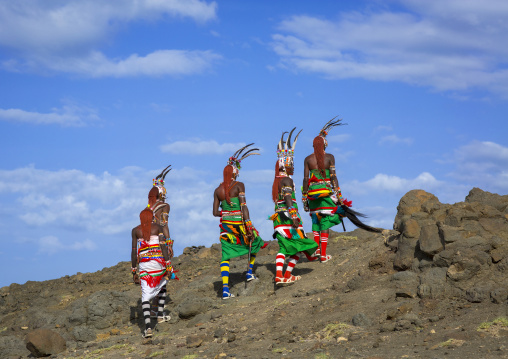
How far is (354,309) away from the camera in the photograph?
1131 centimetres

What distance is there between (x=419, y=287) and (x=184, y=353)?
161 inches

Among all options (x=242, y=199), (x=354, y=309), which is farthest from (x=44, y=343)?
(x=354, y=309)

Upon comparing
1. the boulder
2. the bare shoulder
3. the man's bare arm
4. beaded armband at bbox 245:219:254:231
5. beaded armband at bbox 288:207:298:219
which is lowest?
the boulder

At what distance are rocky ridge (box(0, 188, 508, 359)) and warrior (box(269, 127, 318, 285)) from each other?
1.48 feet

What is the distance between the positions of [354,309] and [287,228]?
3183 millimetres

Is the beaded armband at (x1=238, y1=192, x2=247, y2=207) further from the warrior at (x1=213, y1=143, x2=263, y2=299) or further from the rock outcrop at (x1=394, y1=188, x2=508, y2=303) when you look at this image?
the rock outcrop at (x1=394, y1=188, x2=508, y2=303)

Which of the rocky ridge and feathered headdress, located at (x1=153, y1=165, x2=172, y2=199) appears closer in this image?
the rocky ridge

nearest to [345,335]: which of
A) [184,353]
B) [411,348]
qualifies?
[411,348]

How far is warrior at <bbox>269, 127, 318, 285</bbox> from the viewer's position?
13984 millimetres

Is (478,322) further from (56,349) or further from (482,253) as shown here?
(56,349)

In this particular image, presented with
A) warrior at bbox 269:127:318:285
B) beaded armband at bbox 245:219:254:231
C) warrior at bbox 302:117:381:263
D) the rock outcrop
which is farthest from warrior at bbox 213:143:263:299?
the rock outcrop

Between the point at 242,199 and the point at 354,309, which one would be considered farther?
the point at 242,199

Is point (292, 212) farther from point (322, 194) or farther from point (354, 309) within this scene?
point (354, 309)

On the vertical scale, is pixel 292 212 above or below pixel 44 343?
above
